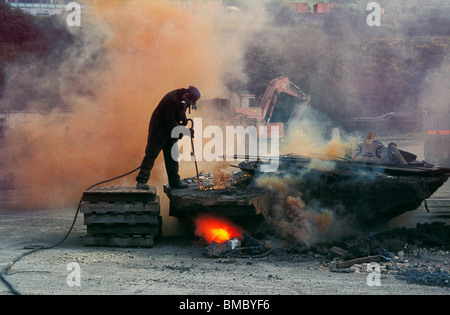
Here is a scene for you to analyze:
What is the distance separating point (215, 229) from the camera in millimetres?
8266

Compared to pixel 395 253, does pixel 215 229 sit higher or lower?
higher

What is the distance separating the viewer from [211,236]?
8281 millimetres

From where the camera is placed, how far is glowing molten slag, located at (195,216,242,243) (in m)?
8.08

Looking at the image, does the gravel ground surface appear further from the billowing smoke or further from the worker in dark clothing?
the billowing smoke

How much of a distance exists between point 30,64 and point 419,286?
34371 millimetres

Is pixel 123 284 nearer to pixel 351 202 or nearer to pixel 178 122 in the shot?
pixel 178 122

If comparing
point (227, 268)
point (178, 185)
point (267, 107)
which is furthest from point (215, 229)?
point (267, 107)

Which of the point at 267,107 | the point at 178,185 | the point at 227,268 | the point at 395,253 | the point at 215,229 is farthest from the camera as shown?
the point at 267,107

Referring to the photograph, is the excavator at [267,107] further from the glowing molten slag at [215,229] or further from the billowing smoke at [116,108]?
the glowing molten slag at [215,229]

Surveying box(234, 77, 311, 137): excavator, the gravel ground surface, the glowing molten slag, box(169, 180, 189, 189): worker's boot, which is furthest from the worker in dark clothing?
box(234, 77, 311, 137): excavator

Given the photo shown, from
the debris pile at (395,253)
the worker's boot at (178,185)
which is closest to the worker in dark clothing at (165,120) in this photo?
the worker's boot at (178,185)

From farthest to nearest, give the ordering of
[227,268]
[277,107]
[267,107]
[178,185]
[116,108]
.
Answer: [277,107], [267,107], [116,108], [178,185], [227,268]

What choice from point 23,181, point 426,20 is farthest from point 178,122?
point 426,20

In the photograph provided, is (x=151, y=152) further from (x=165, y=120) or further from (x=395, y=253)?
(x=395, y=253)
